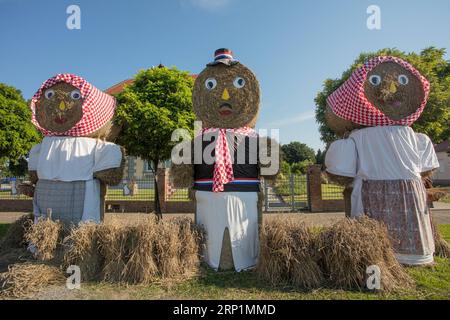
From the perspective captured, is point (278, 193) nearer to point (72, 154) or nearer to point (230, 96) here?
point (230, 96)

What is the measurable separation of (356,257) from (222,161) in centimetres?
202

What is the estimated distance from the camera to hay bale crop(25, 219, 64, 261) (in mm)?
3910

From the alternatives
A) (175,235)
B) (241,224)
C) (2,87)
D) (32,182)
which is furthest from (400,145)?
(2,87)

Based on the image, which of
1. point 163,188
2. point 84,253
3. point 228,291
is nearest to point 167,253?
point 228,291

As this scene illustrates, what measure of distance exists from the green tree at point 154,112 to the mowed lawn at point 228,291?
3883 millimetres

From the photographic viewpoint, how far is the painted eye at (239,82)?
425 cm

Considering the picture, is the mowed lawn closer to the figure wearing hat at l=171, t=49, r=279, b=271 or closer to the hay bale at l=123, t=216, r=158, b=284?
the hay bale at l=123, t=216, r=158, b=284

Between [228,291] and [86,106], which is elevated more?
[86,106]

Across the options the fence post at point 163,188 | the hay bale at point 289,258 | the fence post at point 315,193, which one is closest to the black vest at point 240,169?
the hay bale at point 289,258

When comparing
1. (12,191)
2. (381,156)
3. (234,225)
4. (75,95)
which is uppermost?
(75,95)

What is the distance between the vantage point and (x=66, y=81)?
498cm

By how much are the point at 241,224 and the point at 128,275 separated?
5.16 ft

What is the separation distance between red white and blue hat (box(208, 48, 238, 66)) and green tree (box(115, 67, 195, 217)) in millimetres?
2849

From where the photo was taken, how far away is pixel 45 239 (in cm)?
396
